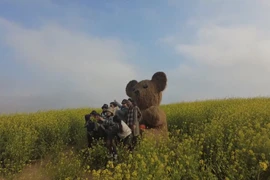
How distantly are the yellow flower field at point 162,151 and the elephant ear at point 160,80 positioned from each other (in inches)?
59.6

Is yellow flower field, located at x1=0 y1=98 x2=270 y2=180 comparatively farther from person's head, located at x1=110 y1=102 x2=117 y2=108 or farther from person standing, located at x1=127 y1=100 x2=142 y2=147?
person's head, located at x1=110 y1=102 x2=117 y2=108

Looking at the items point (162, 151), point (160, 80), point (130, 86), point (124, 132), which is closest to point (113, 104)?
point (130, 86)

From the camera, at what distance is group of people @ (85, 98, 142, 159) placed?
1015 centimetres

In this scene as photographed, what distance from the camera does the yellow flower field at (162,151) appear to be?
277 inches

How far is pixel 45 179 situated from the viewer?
34.4ft

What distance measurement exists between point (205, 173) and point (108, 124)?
413 cm

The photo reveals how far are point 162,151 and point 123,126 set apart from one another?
136 cm

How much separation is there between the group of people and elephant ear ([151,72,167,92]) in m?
1.71

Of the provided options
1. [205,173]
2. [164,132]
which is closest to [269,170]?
[205,173]

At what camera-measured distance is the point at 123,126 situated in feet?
32.8

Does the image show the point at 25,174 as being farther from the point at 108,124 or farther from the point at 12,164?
the point at 108,124

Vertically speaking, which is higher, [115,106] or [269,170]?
[115,106]

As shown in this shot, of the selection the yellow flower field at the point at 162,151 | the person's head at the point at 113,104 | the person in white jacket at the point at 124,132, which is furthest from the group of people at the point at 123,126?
the person's head at the point at 113,104

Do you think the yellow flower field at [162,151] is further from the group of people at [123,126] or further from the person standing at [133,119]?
the person standing at [133,119]
